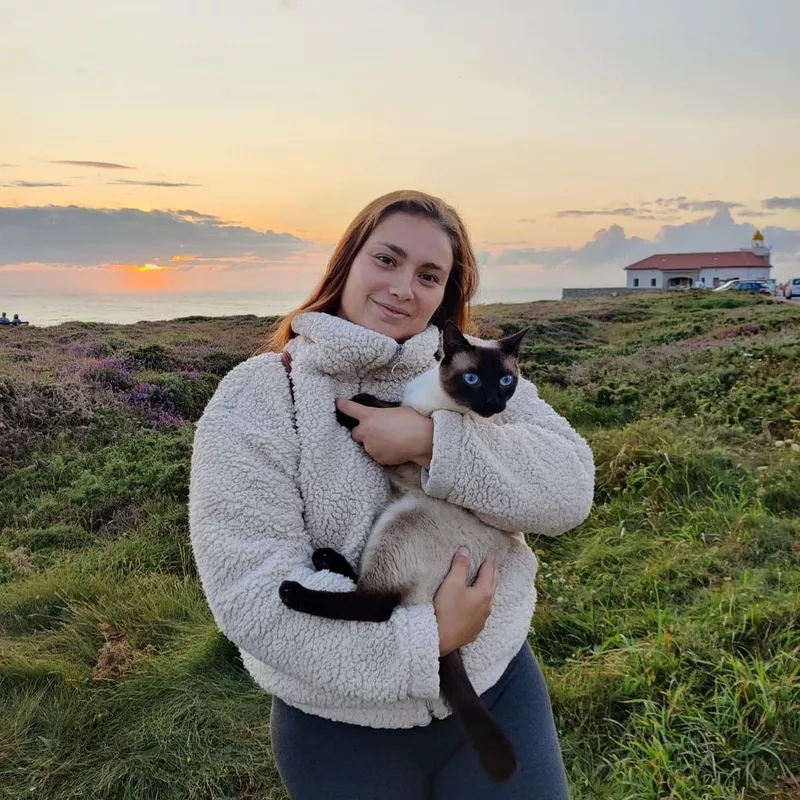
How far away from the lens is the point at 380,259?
208cm

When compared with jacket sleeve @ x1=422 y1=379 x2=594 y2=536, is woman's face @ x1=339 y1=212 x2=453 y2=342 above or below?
above

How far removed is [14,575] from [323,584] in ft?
14.1

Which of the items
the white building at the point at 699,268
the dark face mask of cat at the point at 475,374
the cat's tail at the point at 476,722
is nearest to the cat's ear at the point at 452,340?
the dark face mask of cat at the point at 475,374

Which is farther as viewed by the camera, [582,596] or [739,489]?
[739,489]

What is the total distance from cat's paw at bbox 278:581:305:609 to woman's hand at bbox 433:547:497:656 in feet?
1.24

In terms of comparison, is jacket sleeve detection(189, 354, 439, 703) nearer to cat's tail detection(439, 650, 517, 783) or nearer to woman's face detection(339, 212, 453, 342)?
cat's tail detection(439, 650, 517, 783)

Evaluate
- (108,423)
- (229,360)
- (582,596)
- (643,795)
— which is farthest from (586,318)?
(643,795)

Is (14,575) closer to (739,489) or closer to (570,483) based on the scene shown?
(570,483)

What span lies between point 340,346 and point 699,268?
64799 mm

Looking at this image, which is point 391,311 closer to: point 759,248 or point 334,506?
point 334,506

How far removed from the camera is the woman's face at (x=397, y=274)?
2074 mm

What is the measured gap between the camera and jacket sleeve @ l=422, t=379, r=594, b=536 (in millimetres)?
1853

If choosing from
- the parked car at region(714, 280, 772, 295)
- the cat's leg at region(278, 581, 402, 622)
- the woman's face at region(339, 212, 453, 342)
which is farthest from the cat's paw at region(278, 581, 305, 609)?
the parked car at region(714, 280, 772, 295)

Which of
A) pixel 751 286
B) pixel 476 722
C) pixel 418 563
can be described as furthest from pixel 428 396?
pixel 751 286
